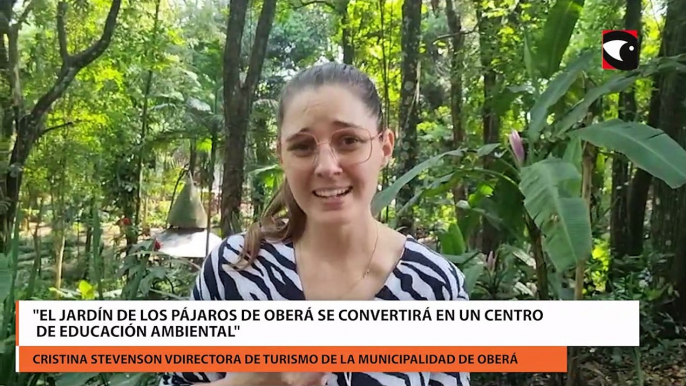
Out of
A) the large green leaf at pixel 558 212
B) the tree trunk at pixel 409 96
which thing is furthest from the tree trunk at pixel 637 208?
the large green leaf at pixel 558 212

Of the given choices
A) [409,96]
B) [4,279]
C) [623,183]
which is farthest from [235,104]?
[623,183]

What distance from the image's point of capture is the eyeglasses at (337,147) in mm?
612

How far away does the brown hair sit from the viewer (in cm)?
61

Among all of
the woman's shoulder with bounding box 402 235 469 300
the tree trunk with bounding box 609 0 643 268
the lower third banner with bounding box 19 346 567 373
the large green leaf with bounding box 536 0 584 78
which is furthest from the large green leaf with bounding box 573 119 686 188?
the tree trunk with bounding box 609 0 643 268

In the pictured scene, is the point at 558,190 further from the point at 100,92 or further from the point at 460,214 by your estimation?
the point at 100,92

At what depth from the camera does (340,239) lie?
0.67 meters

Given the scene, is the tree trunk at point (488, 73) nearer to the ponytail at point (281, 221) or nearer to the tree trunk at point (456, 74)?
the tree trunk at point (456, 74)

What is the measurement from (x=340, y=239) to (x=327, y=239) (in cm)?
1

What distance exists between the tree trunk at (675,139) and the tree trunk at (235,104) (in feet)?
3.83

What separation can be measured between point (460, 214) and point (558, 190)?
58cm

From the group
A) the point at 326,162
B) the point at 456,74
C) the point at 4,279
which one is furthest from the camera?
the point at 456,74

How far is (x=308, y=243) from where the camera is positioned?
0.67 meters

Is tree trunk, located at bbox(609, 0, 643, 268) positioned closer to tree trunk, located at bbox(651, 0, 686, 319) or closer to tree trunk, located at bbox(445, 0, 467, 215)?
tree trunk, located at bbox(651, 0, 686, 319)

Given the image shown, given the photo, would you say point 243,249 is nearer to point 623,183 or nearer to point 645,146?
point 645,146
